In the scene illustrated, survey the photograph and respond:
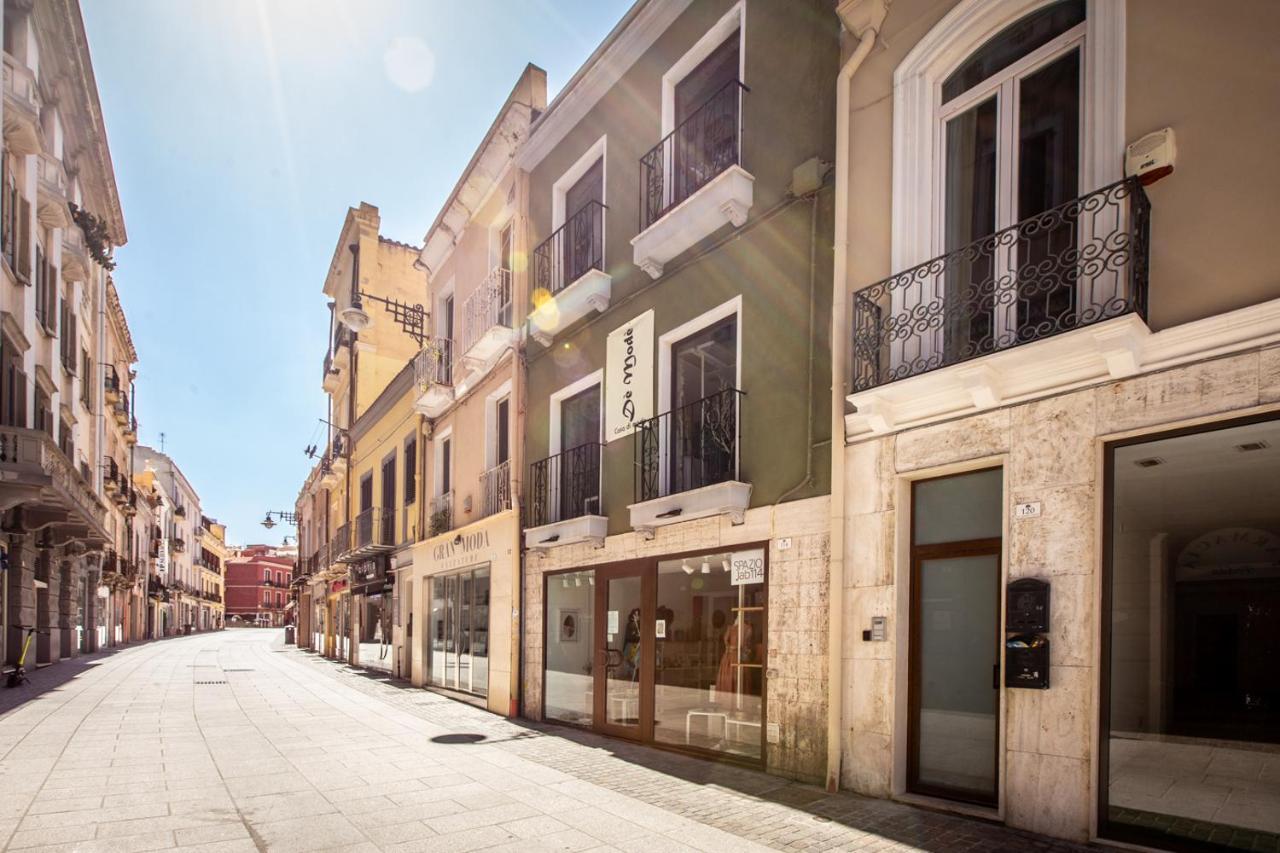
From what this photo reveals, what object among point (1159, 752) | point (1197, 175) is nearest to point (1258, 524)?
point (1159, 752)

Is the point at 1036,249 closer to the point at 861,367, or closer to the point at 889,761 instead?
the point at 861,367

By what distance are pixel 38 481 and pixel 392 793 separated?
36.6 feet

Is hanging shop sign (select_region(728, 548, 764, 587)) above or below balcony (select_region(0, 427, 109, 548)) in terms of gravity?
below

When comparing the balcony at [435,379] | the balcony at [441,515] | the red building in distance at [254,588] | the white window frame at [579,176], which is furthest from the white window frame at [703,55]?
the red building in distance at [254,588]

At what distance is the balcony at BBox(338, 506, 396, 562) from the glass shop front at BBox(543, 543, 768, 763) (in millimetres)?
10729

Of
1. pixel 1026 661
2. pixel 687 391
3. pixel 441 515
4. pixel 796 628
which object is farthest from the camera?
pixel 441 515

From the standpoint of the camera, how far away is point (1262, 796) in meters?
5.27

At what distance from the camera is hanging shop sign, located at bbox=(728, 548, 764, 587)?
26.7 ft

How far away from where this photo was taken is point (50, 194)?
17.8 m

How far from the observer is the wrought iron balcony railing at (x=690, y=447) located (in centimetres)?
873

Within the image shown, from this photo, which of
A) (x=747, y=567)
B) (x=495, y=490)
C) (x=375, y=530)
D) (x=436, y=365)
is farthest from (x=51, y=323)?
(x=747, y=567)

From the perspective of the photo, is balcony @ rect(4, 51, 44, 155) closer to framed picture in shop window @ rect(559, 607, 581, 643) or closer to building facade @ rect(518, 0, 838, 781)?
building facade @ rect(518, 0, 838, 781)

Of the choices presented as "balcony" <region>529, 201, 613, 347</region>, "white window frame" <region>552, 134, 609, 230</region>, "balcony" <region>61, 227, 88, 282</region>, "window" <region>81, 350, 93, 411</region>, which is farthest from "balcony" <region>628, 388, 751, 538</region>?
"window" <region>81, 350, 93, 411</region>

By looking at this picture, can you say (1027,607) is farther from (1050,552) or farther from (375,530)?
(375,530)
